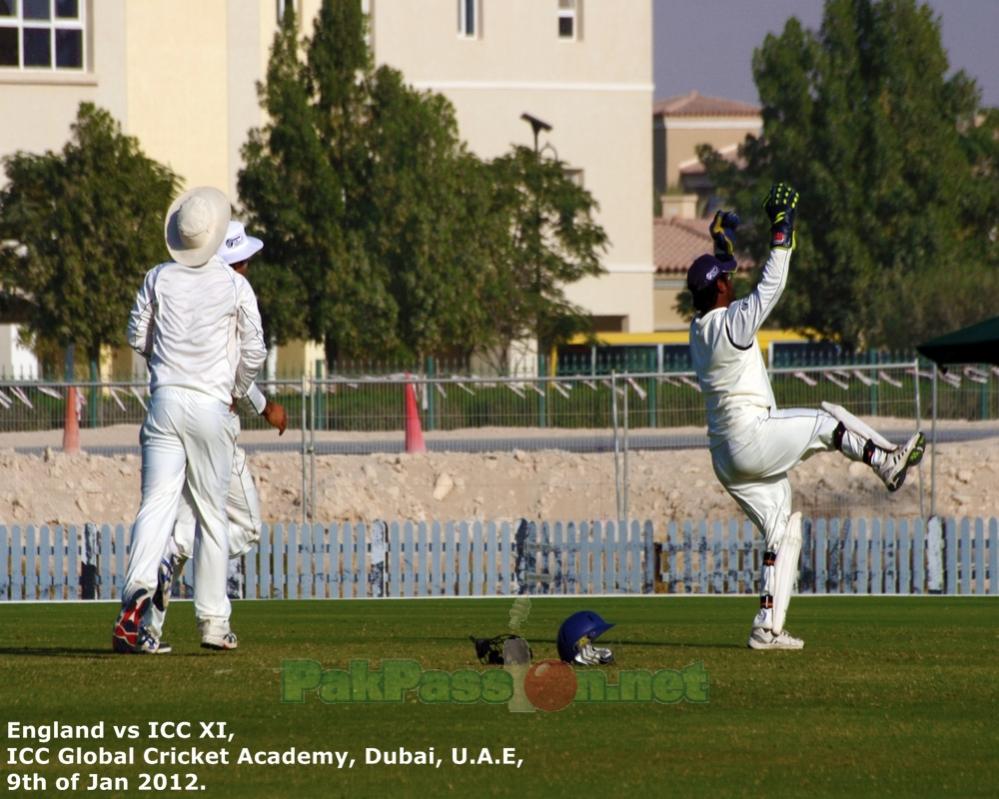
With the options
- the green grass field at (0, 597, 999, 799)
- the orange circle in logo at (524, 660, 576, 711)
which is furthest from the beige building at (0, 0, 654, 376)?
the orange circle in logo at (524, 660, 576, 711)

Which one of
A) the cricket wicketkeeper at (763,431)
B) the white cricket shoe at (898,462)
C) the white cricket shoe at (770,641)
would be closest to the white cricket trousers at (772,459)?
the cricket wicketkeeper at (763,431)

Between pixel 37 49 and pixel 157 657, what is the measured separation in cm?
4178

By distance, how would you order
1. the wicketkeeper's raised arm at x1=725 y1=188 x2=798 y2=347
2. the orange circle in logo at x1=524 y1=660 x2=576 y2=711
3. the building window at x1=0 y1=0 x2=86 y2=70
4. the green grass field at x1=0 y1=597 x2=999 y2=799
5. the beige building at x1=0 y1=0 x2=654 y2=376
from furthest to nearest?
the beige building at x1=0 y1=0 x2=654 y2=376 → the building window at x1=0 y1=0 x2=86 y2=70 → the wicketkeeper's raised arm at x1=725 y1=188 x2=798 y2=347 → the orange circle in logo at x1=524 y1=660 x2=576 y2=711 → the green grass field at x1=0 y1=597 x2=999 y2=799

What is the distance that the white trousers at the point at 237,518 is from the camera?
9906 mm

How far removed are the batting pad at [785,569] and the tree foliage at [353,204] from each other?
29.4 meters

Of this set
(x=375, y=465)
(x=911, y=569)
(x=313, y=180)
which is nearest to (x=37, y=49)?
(x=313, y=180)

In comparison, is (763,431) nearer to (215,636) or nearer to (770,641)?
(770,641)

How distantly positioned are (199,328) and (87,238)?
28960 mm

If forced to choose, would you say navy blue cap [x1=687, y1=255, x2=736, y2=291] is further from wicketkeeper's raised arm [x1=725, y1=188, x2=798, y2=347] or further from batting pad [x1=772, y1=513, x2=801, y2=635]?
batting pad [x1=772, y1=513, x2=801, y2=635]

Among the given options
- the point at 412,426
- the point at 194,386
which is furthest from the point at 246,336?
the point at 412,426

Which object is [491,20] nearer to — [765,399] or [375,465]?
[375,465]

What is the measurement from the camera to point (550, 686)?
8.08 meters

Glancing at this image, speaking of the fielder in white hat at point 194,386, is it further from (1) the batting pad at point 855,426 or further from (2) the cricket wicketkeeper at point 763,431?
(1) the batting pad at point 855,426

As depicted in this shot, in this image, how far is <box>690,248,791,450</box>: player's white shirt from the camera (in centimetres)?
972
